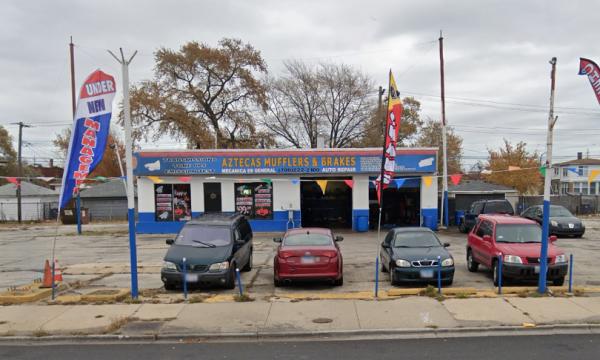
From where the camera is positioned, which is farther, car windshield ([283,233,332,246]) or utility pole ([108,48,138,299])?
car windshield ([283,233,332,246])

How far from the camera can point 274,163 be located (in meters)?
26.5

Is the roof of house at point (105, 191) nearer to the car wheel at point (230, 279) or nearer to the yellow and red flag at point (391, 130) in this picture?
the car wheel at point (230, 279)

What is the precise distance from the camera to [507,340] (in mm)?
7414

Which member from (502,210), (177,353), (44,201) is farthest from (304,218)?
(44,201)

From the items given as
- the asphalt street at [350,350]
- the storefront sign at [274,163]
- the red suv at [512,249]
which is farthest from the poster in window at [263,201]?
the asphalt street at [350,350]

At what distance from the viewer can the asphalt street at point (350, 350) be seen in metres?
6.76

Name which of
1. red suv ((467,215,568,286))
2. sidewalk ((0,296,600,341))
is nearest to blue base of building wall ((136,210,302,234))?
red suv ((467,215,568,286))

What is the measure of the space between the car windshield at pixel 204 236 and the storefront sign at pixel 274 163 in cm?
1382

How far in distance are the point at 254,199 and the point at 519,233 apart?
Answer: 1700 cm

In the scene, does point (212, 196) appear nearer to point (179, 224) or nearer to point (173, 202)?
point (173, 202)

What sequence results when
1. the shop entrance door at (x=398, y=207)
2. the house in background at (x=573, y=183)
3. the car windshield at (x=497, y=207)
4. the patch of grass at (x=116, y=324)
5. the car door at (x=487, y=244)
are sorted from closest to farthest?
1. the patch of grass at (x=116, y=324)
2. the car door at (x=487, y=244)
3. the car windshield at (x=497, y=207)
4. the shop entrance door at (x=398, y=207)
5. the house in background at (x=573, y=183)

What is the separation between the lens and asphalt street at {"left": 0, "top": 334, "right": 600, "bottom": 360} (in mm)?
6755

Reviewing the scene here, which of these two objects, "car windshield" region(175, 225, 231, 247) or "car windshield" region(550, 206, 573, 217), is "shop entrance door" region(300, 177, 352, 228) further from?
"car windshield" region(175, 225, 231, 247)

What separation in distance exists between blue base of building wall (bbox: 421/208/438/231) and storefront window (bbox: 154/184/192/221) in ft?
43.9
